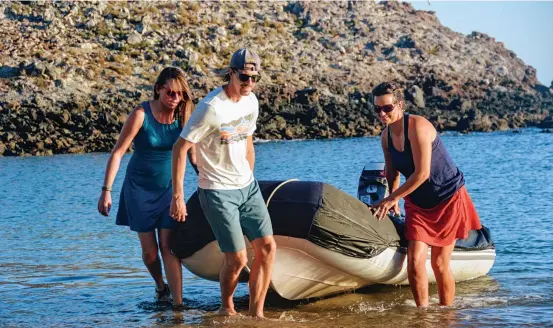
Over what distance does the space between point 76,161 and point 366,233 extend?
92.2 feet

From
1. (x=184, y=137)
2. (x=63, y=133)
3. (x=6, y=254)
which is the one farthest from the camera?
(x=63, y=133)

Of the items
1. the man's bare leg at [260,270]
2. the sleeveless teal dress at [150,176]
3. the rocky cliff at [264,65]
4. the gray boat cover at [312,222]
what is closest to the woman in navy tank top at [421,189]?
the gray boat cover at [312,222]

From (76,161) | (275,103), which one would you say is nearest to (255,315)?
(76,161)

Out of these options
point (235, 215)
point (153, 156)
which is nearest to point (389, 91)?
point (235, 215)

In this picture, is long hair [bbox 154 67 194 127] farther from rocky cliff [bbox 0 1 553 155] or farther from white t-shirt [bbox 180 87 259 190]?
rocky cliff [bbox 0 1 553 155]

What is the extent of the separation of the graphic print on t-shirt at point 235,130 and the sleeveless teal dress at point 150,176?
0.89m

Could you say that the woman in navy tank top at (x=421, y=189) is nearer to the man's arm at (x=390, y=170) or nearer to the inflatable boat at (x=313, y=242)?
the man's arm at (x=390, y=170)

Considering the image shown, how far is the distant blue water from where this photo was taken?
6.69m

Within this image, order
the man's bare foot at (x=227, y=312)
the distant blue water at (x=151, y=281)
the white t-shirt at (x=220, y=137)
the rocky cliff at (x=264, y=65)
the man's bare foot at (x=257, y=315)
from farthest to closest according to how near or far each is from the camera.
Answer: the rocky cliff at (x=264, y=65) → the distant blue water at (x=151, y=281) → the man's bare foot at (x=227, y=312) → the man's bare foot at (x=257, y=315) → the white t-shirt at (x=220, y=137)

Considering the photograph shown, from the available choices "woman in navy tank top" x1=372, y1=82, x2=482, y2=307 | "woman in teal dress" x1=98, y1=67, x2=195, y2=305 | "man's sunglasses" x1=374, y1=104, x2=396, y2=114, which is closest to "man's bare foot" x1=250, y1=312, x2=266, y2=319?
"woman in teal dress" x1=98, y1=67, x2=195, y2=305

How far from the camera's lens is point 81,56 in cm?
5194

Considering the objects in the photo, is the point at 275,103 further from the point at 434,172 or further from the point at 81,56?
the point at 434,172

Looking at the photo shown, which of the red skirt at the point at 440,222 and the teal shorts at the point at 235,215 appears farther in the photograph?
the red skirt at the point at 440,222

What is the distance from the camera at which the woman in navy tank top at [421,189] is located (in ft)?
20.3
